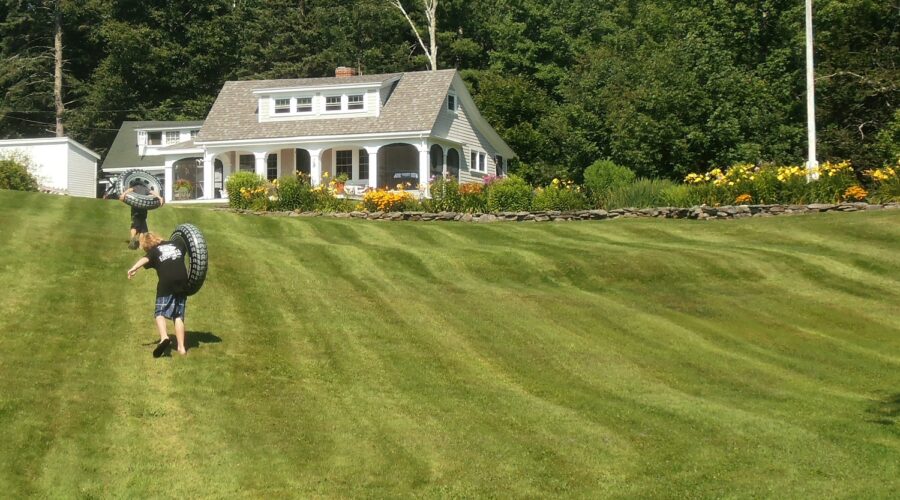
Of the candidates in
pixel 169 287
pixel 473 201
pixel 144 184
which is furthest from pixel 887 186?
pixel 169 287

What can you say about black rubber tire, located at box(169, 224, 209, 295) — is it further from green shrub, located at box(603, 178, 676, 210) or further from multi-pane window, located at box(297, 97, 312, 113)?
multi-pane window, located at box(297, 97, 312, 113)

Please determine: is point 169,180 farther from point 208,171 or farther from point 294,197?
point 294,197

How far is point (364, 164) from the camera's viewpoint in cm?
4991

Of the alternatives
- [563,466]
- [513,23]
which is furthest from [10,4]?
[563,466]

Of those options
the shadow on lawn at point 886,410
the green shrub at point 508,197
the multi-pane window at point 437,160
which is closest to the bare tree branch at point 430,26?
the multi-pane window at point 437,160

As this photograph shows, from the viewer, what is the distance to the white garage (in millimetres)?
48938

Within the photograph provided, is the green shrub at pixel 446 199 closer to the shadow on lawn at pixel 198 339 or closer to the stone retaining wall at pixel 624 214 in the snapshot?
the stone retaining wall at pixel 624 214

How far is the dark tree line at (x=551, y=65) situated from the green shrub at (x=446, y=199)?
11459 mm

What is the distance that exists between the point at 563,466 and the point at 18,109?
68.6m

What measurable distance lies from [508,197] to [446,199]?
1921mm

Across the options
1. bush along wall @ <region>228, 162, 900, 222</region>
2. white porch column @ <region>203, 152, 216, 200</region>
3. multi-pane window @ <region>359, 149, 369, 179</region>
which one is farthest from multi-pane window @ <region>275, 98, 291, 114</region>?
bush along wall @ <region>228, 162, 900, 222</region>

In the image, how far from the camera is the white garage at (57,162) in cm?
4894

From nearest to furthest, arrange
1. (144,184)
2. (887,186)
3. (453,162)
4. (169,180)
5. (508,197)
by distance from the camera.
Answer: (144,184) → (887,186) → (508,197) → (453,162) → (169,180)

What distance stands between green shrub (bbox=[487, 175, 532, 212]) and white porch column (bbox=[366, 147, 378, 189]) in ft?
39.3
